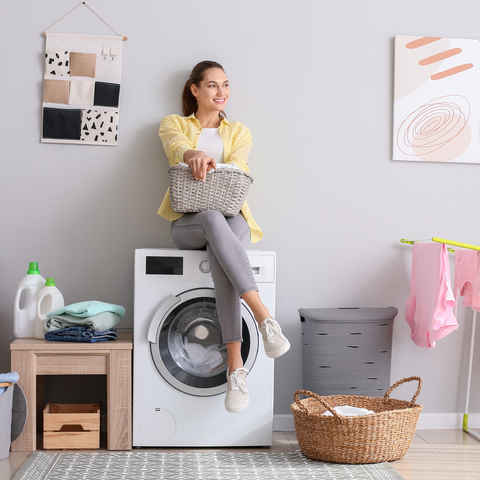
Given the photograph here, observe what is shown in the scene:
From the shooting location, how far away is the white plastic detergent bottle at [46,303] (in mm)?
2176

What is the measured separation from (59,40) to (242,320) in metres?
1.57

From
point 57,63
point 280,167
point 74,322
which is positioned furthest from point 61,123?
point 280,167

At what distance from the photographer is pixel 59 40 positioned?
2.46 metres

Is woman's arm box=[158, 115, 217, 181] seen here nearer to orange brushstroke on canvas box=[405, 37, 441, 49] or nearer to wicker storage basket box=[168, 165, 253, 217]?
wicker storage basket box=[168, 165, 253, 217]

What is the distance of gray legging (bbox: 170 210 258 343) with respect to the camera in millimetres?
1959

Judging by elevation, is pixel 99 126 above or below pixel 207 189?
above

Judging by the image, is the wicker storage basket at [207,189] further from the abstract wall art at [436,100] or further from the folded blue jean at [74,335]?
the abstract wall art at [436,100]

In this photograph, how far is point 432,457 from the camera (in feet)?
6.95

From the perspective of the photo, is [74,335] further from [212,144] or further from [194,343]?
[212,144]

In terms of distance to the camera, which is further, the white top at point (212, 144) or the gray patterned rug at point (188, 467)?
the white top at point (212, 144)

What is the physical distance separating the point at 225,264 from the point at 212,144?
2.33 ft

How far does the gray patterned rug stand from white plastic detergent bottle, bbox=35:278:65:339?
0.49 m

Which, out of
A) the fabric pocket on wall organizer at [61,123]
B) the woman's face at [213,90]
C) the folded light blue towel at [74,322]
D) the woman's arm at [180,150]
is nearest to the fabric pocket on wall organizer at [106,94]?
the fabric pocket on wall organizer at [61,123]

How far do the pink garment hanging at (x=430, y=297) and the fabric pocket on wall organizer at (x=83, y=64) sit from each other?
68.9 inches
